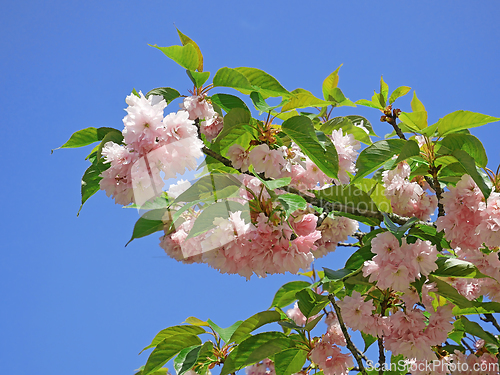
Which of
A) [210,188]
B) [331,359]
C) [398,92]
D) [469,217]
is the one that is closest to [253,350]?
[331,359]

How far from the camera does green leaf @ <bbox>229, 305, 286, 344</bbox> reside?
1.69m

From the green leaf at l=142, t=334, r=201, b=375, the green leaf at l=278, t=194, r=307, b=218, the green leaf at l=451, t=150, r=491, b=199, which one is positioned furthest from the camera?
the green leaf at l=142, t=334, r=201, b=375

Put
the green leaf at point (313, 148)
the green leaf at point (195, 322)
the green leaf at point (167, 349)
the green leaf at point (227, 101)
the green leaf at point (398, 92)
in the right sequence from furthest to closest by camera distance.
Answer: the green leaf at point (398, 92), the green leaf at point (195, 322), the green leaf at point (167, 349), the green leaf at point (227, 101), the green leaf at point (313, 148)

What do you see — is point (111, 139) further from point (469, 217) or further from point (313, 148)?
point (469, 217)

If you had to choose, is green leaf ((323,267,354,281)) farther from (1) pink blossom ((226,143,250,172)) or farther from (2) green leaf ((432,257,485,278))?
(1) pink blossom ((226,143,250,172))

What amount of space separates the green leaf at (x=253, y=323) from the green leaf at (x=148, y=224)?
560 millimetres

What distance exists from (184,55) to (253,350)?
119 centimetres

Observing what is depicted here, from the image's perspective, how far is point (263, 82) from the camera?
4.66 feet

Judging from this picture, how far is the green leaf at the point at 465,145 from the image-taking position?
1.35 metres

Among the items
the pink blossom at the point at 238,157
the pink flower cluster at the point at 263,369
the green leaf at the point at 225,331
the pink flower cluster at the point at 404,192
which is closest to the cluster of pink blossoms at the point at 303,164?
the pink blossom at the point at 238,157

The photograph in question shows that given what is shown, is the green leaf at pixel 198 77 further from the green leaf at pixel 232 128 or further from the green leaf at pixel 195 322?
the green leaf at pixel 195 322

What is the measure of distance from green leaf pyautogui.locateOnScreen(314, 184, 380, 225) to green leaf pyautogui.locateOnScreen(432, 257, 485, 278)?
0.32 m

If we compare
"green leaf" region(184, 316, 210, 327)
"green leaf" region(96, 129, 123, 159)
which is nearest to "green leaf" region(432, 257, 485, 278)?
"green leaf" region(184, 316, 210, 327)

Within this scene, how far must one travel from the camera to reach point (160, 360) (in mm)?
1670
